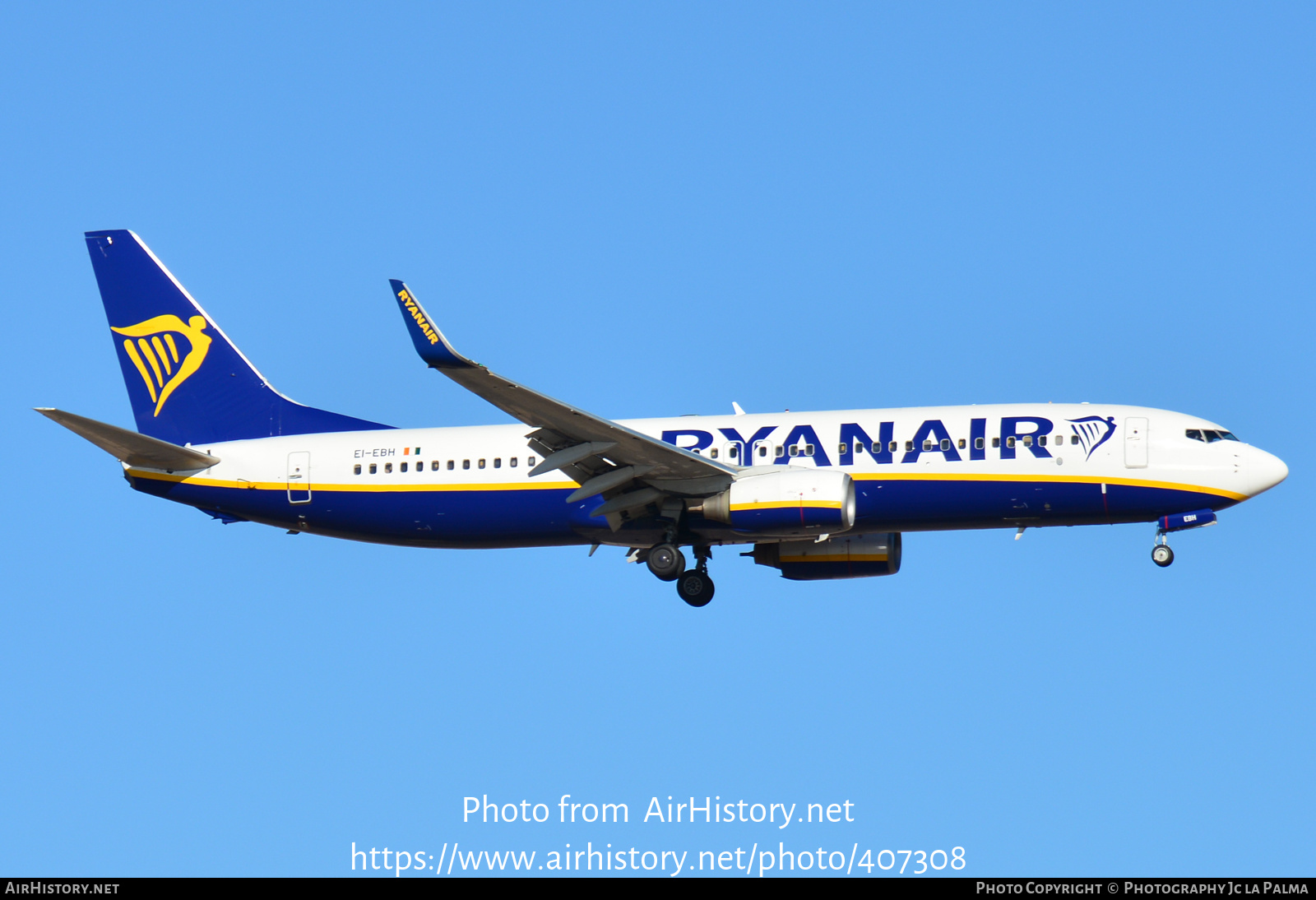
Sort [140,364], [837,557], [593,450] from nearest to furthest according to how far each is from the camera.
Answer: [593,450] → [837,557] → [140,364]

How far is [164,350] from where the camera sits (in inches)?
1610

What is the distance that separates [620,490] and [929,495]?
7052mm

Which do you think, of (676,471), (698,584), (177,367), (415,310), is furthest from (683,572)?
(177,367)

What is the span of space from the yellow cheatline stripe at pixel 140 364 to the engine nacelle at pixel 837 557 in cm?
1670

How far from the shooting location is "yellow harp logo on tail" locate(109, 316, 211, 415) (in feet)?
133

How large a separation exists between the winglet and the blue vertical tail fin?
413 inches

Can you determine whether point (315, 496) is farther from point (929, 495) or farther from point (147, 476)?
point (929, 495)

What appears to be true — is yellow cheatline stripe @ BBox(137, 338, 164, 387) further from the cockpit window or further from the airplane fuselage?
the cockpit window

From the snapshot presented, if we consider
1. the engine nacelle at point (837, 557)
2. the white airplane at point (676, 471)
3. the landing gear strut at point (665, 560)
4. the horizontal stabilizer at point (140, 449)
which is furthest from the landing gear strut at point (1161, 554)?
the horizontal stabilizer at point (140, 449)

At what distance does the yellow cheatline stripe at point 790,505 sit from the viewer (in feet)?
109

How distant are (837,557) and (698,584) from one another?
12.6 ft

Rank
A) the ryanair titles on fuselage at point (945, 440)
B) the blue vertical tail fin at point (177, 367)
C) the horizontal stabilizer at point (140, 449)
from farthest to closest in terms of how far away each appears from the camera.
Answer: the blue vertical tail fin at point (177, 367) < the horizontal stabilizer at point (140, 449) < the ryanair titles on fuselage at point (945, 440)

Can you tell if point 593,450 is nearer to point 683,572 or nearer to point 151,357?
point 683,572

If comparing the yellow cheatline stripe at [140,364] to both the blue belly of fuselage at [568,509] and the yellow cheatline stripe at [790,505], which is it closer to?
the blue belly of fuselage at [568,509]
